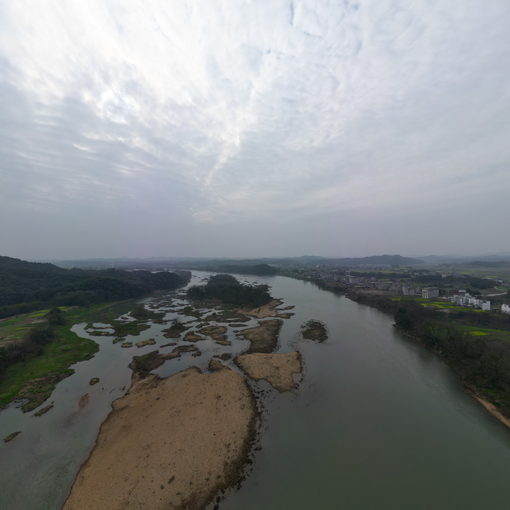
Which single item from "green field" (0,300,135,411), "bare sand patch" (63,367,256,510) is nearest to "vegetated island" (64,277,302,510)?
"bare sand patch" (63,367,256,510)

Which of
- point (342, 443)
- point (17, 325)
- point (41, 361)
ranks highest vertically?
point (17, 325)

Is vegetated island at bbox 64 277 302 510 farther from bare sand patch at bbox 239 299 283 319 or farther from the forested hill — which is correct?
the forested hill

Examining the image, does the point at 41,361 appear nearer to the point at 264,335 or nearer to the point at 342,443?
the point at 264,335

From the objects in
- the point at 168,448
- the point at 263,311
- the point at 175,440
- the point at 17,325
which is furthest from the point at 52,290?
the point at 168,448

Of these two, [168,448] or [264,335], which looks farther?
[264,335]

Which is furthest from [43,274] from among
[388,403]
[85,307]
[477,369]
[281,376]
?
[477,369]

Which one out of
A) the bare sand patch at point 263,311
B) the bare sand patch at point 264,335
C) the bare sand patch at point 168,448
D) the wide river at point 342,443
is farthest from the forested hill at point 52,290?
the bare sand patch at point 168,448

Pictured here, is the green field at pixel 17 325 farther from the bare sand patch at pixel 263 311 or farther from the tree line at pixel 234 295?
the bare sand patch at pixel 263 311
